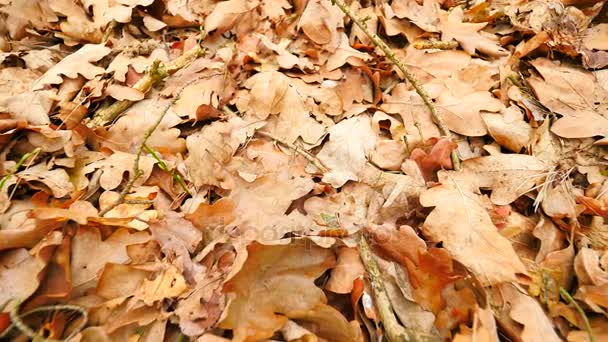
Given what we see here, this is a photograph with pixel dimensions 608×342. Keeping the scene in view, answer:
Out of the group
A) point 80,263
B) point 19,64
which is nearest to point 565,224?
point 80,263

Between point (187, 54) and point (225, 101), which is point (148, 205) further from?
point (187, 54)

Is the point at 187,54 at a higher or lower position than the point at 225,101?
higher

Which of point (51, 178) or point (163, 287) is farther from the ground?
point (51, 178)

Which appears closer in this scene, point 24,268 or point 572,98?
point 24,268

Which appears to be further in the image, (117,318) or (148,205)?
(148,205)

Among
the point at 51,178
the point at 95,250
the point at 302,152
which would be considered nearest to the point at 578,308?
the point at 302,152

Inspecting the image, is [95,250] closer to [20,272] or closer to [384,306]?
[20,272]

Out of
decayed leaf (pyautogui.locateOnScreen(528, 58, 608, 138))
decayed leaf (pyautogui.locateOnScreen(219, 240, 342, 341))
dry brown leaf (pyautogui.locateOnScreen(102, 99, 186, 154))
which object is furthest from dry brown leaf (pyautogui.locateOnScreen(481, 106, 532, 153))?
dry brown leaf (pyautogui.locateOnScreen(102, 99, 186, 154))
